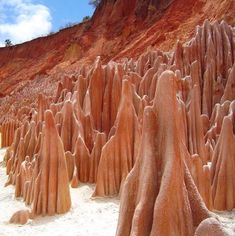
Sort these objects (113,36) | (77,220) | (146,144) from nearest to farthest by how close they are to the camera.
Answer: (146,144) < (77,220) < (113,36)

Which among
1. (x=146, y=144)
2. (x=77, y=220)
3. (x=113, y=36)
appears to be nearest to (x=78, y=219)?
(x=77, y=220)

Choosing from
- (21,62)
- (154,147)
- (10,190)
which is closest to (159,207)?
(154,147)

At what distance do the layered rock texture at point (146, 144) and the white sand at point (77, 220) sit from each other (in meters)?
0.22

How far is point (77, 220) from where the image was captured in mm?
7754

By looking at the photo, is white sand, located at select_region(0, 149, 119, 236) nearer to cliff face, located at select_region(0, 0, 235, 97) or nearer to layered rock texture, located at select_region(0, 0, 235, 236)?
layered rock texture, located at select_region(0, 0, 235, 236)

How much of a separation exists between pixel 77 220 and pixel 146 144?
9.48 ft

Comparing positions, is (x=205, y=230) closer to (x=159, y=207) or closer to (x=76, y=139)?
(x=159, y=207)

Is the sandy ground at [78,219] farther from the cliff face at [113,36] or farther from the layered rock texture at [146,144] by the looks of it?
the cliff face at [113,36]

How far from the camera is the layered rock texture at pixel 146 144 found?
510 centimetres

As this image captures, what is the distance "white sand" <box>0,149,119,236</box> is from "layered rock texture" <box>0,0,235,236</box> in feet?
0.71

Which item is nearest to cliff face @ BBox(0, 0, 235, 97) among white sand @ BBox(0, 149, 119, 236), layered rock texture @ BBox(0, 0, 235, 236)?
layered rock texture @ BBox(0, 0, 235, 236)

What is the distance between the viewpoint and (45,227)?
750 centimetres

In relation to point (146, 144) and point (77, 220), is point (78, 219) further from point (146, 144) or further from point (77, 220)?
point (146, 144)

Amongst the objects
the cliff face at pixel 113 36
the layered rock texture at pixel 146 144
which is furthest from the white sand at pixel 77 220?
the cliff face at pixel 113 36
